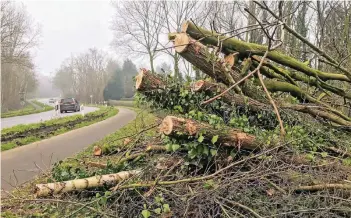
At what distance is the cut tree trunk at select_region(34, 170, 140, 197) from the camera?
3.71 metres

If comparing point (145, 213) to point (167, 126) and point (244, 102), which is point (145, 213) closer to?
point (167, 126)

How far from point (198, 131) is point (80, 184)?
4.82ft

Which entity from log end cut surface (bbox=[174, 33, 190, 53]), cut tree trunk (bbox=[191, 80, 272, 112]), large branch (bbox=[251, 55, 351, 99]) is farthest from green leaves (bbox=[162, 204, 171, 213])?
large branch (bbox=[251, 55, 351, 99])

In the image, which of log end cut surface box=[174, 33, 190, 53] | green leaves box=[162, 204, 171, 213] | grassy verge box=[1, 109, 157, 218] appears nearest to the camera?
green leaves box=[162, 204, 171, 213]

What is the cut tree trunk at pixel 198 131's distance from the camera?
339 centimetres

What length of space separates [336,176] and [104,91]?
52.8m

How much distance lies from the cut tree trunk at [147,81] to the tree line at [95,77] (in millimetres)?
40618

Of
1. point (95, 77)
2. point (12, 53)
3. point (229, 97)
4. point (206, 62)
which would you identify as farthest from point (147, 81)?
point (95, 77)

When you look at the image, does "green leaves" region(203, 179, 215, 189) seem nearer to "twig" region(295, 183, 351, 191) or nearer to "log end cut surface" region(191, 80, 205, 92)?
"twig" region(295, 183, 351, 191)

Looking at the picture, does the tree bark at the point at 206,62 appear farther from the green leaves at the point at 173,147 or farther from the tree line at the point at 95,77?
the tree line at the point at 95,77

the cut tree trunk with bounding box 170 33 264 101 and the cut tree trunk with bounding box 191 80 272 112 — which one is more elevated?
the cut tree trunk with bounding box 170 33 264 101

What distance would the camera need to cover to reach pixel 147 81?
424 centimetres

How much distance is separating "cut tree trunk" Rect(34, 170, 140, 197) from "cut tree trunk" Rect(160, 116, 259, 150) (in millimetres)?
745

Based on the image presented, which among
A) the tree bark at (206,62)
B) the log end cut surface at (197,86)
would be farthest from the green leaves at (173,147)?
the tree bark at (206,62)
